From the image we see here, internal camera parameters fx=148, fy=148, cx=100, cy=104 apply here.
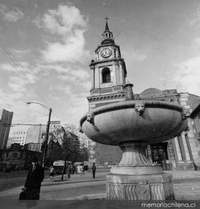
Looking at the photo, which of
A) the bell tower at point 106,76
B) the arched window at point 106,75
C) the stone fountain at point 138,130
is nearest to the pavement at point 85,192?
the stone fountain at point 138,130

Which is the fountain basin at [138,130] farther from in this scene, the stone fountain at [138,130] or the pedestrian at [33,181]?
the pedestrian at [33,181]

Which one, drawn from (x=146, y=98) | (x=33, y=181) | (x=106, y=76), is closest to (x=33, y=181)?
(x=33, y=181)

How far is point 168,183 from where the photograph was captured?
3.25m

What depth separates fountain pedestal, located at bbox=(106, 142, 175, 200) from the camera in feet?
10.1

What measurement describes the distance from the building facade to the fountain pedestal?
14997mm

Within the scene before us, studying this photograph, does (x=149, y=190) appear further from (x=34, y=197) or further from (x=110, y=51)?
(x=110, y=51)

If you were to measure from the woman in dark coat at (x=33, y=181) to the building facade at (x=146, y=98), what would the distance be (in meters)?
15.6

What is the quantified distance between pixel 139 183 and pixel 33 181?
250 centimetres

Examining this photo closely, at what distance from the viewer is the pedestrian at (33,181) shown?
3.51 metres

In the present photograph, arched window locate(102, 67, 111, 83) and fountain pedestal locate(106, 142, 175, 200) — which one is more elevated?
arched window locate(102, 67, 111, 83)

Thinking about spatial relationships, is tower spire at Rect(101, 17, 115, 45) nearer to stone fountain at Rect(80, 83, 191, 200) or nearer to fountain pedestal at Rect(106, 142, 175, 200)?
stone fountain at Rect(80, 83, 191, 200)

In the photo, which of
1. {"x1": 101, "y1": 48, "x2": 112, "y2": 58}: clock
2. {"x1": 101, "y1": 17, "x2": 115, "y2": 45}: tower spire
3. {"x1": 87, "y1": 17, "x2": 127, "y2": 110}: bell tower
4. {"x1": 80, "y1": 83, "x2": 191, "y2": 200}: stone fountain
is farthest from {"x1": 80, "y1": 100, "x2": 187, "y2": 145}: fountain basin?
{"x1": 101, "y1": 17, "x2": 115, "y2": 45}: tower spire

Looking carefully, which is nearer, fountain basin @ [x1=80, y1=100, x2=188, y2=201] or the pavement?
fountain basin @ [x1=80, y1=100, x2=188, y2=201]

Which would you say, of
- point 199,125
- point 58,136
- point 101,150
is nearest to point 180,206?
point 101,150
